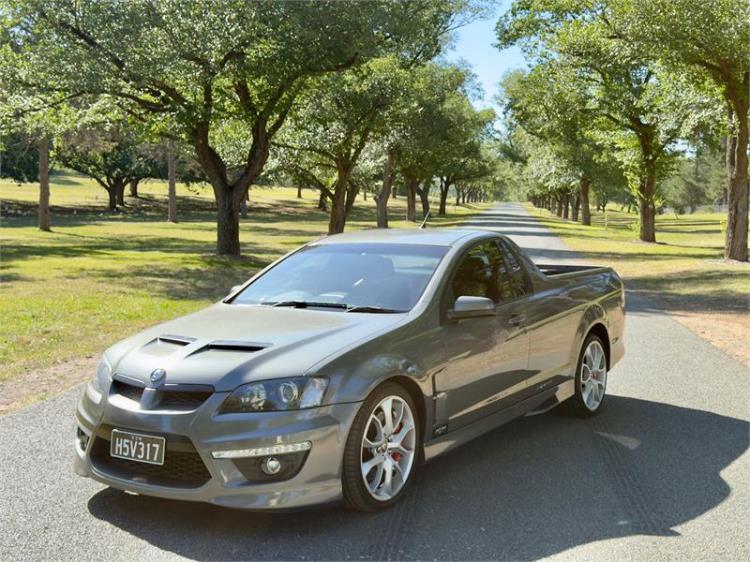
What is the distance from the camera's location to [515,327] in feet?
18.5

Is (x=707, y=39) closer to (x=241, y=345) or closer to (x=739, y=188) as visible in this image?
(x=739, y=188)

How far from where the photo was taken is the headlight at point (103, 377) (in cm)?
437

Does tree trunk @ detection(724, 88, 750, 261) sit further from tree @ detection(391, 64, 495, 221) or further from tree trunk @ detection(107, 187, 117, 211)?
tree trunk @ detection(107, 187, 117, 211)

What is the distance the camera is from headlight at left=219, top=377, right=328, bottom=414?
397 cm

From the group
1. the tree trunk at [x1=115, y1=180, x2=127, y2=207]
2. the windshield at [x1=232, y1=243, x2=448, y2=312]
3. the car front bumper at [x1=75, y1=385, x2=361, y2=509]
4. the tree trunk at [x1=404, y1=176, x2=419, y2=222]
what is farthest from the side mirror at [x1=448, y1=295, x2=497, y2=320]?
the tree trunk at [x1=115, y1=180, x2=127, y2=207]

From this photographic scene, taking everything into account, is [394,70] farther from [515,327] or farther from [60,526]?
[60,526]

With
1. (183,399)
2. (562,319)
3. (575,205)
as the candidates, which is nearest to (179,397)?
(183,399)

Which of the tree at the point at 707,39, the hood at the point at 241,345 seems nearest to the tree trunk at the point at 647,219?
the tree at the point at 707,39

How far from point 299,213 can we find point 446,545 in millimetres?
67869

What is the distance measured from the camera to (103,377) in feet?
14.6

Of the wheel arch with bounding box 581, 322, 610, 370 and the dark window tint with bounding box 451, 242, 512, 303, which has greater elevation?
the dark window tint with bounding box 451, 242, 512, 303

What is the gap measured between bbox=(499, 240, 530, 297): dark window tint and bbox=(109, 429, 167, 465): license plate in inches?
111

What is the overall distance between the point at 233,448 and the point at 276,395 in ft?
1.05

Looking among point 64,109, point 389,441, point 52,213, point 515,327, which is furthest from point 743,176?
point 52,213
